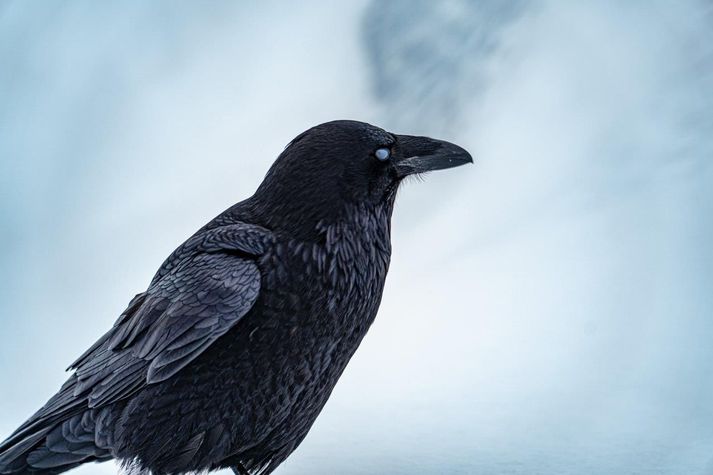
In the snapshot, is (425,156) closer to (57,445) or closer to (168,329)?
(168,329)

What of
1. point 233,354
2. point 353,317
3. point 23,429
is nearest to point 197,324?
point 233,354

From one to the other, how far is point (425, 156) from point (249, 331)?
3.23ft

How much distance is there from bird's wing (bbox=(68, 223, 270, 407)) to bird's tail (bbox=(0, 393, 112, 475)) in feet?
0.27

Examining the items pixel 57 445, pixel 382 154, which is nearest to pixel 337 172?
pixel 382 154

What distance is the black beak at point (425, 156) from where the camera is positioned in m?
3.03

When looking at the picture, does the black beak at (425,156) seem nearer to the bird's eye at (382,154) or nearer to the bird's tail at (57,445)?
the bird's eye at (382,154)

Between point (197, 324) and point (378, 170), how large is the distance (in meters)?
0.88

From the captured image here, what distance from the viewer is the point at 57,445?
9.09 ft

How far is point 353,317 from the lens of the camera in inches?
109

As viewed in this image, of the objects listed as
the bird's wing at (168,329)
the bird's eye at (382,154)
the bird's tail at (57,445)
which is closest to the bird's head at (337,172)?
the bird's eye at (382,154)

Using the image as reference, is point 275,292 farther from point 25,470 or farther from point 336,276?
point 25,470

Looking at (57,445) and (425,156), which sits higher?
(425,156)

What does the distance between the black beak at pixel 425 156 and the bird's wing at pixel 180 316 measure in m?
0.61

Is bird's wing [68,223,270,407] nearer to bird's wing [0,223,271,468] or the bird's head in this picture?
bird's wing [0,223,271,468]
